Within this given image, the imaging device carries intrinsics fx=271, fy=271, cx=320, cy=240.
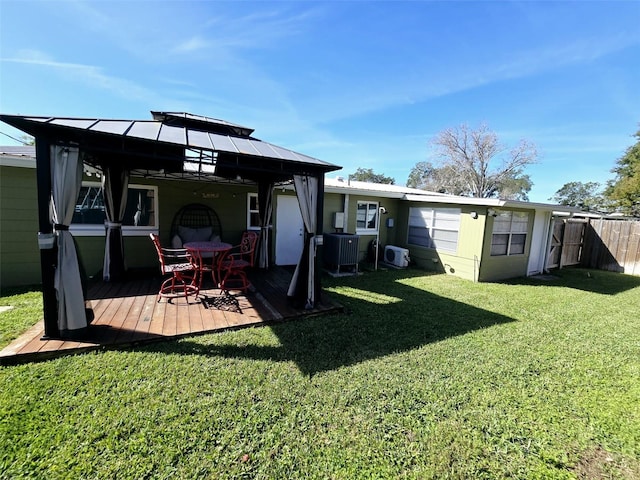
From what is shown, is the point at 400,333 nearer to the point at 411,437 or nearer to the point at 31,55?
the point at 411,437

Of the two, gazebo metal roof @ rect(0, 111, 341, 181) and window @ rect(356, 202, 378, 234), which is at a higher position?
gazebo metal roof @ rect(0, 111, 341, 181)

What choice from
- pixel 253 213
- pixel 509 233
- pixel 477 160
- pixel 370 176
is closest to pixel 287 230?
pixel 253 213

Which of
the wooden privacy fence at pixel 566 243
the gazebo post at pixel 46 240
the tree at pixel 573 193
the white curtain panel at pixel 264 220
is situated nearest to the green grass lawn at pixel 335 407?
the gazebo post at pixel 46 240

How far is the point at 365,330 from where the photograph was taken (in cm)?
382

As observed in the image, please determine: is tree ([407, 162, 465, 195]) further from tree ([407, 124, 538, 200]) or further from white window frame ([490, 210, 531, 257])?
white window frame ([490, 210, 531, 257])

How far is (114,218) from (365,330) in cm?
531

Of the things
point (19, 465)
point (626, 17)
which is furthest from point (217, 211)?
point (626, 17)

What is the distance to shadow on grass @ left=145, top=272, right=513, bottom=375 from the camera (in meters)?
3.06

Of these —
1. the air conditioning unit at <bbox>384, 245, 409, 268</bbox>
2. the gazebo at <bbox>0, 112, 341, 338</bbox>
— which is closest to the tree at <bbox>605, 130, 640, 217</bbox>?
the air conditioning unit at <bbox>384, 245, 409, 268</bbox>

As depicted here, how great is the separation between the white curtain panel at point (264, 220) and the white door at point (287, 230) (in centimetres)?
75

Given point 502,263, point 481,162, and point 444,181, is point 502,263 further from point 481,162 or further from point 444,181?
point 444,181

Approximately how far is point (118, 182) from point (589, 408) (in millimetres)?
7519

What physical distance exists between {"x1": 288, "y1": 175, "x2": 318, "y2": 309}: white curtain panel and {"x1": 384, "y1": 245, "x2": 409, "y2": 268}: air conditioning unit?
4854 mm

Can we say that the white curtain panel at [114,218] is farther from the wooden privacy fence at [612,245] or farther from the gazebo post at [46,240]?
the wooden privacy fence at [612,245]
